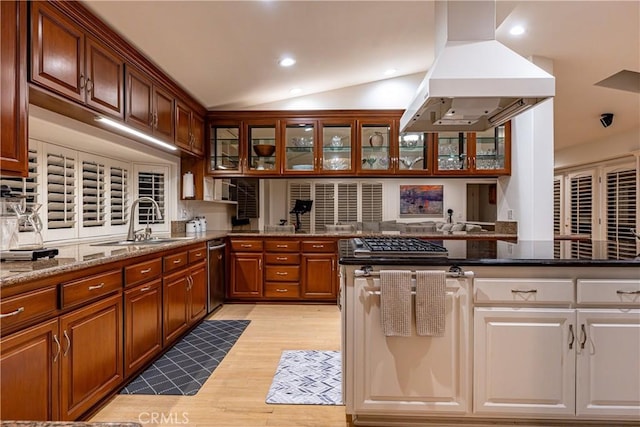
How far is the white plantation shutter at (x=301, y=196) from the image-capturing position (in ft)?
16.7

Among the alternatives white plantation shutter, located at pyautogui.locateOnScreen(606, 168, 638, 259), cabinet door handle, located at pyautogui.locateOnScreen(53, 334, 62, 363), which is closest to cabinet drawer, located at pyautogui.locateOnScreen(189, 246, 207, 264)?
cabinet door handle, located at pyautogui.locateOnScreen(53, 334, 62, 363)

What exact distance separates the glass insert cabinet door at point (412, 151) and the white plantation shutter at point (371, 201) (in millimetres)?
619

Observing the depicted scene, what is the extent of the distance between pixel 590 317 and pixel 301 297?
2.98 meters

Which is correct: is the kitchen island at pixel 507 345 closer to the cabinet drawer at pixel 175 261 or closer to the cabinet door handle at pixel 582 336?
the cabinet door handle at pixel 582 336

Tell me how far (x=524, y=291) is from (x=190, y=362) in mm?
2317

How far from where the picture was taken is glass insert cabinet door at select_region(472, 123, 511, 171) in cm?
428

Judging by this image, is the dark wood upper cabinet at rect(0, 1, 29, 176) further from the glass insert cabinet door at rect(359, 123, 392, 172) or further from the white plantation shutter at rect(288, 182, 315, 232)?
the white plantation shutter at rect(288, 182, 315, 232)

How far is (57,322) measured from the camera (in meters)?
1.65

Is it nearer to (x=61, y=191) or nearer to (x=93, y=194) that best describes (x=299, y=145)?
(x=93, y=194)

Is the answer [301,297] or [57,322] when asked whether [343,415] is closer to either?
[57,322]

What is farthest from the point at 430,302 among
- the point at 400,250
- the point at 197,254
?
the point at 197,254

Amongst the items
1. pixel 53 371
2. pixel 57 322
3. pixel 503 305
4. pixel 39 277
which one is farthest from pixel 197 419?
pixel 503 305

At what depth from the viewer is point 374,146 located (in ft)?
14.8

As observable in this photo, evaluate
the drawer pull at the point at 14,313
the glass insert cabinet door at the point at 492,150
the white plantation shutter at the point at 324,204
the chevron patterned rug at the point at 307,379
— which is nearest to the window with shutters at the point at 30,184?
the drawer pull at the point at 14,313
